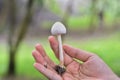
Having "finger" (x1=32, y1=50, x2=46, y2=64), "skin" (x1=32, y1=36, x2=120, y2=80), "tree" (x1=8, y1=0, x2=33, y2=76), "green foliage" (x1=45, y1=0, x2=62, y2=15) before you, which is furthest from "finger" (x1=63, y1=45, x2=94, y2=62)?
"green foliage" (x1=45, y1=0, x2=62, y2=15)

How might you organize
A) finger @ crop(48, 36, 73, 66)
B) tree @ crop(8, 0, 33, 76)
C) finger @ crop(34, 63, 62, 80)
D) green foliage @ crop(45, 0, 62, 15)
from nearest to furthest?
finger @ crop(34, 63, 62, 80)
finger @ crop(48, 36, 73, 66)
tree @ crop(8, 0, 33, 76)
green foliage @ crop(45, 0, 62, 15)

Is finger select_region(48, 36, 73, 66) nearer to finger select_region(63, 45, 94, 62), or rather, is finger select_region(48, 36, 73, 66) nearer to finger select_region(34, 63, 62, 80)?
finger select_region(63, 45, 94, 62)

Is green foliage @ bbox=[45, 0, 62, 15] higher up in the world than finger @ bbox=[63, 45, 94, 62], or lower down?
lower down


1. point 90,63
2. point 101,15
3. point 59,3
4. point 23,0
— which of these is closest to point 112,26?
point 101,15

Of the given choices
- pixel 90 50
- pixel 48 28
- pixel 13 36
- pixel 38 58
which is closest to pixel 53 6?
pixel 48 28

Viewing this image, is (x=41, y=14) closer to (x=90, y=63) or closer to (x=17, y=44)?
(x=17, y=44)

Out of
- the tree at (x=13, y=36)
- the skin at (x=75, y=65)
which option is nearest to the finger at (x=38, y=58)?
the skin at (x=75, y=65)

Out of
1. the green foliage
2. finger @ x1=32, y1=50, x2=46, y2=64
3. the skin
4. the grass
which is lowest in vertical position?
the grass
